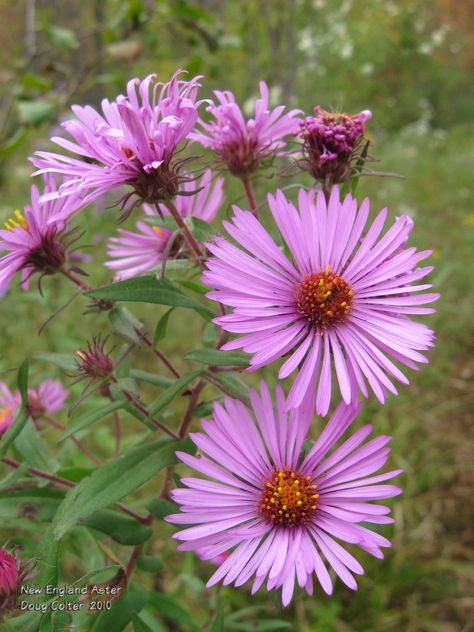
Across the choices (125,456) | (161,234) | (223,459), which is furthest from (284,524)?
(161,234)

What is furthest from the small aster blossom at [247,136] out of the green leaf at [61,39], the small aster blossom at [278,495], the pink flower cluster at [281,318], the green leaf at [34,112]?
the green leaf at [61,39]

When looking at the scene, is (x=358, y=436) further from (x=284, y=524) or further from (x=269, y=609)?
(x=269, y=609)

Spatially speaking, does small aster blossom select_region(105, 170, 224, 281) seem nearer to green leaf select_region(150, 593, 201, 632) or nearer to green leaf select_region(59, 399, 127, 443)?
green leaf select_region(59, 399, 127, 443)

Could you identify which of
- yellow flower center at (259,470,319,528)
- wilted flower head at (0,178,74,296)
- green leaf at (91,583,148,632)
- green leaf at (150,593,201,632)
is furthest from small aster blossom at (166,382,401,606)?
green leaf at (150,593,201,632)

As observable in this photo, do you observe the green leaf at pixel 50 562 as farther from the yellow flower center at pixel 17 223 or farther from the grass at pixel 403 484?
the yellow flower center at pixel 17 223

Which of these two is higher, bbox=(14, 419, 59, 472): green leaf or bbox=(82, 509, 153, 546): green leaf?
bbox=(14, 419, 59, 472): green leaf

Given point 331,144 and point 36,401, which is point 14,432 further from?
point 331,144

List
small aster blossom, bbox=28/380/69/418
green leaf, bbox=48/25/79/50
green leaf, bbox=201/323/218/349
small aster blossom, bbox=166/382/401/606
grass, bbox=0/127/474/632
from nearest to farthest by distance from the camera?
1. small aster blossom, bbox=166/382/401/606
2. green leaf, bbox=201/323/218/349
3. small aster blossom, bbox=28/380/69/418
4. grass, bbox=0/127/474/632
5. green leaf, bbox=48/25/79/50
